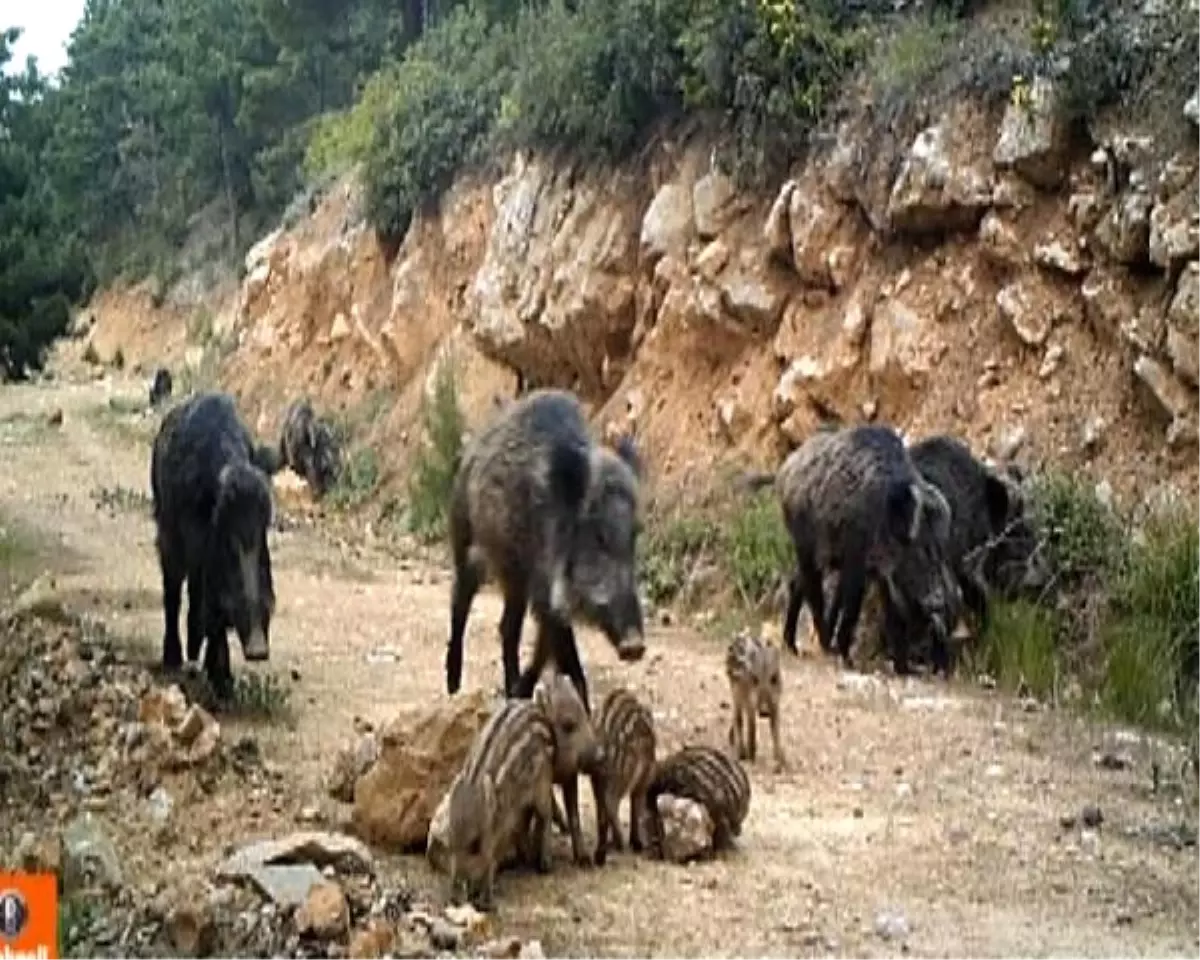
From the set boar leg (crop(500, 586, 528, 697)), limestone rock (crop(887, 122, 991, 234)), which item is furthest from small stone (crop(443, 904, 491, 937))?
limestone rock (crop(887, 122, 991, 234))

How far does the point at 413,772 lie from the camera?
7742 mm

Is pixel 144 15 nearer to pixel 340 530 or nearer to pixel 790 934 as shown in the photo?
pixel 340 530

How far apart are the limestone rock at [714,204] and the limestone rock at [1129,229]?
4770mm

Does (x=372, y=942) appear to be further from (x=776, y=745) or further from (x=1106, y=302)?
(x=1106, y=302)

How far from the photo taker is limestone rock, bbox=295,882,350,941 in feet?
20.4

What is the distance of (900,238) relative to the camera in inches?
643

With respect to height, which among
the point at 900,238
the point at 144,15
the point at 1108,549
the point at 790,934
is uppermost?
the point at 144,15

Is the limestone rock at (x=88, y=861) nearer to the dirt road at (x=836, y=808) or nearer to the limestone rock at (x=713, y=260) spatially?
the dirt road at (x=836, y=808)

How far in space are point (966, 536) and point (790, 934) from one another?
6.80m

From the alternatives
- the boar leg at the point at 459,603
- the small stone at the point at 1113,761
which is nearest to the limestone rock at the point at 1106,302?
the small stone at the point at 1113,761

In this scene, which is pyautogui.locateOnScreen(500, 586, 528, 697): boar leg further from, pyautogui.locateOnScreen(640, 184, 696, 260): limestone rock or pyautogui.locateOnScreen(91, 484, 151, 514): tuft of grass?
pyautogui.locateOnScreen(91, 484, 151, 514): tuft of grass

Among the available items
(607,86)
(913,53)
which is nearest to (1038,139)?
(913,53)

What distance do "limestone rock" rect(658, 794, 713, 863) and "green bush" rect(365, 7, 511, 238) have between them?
1842cm

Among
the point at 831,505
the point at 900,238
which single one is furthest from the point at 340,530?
the point at 831,505
